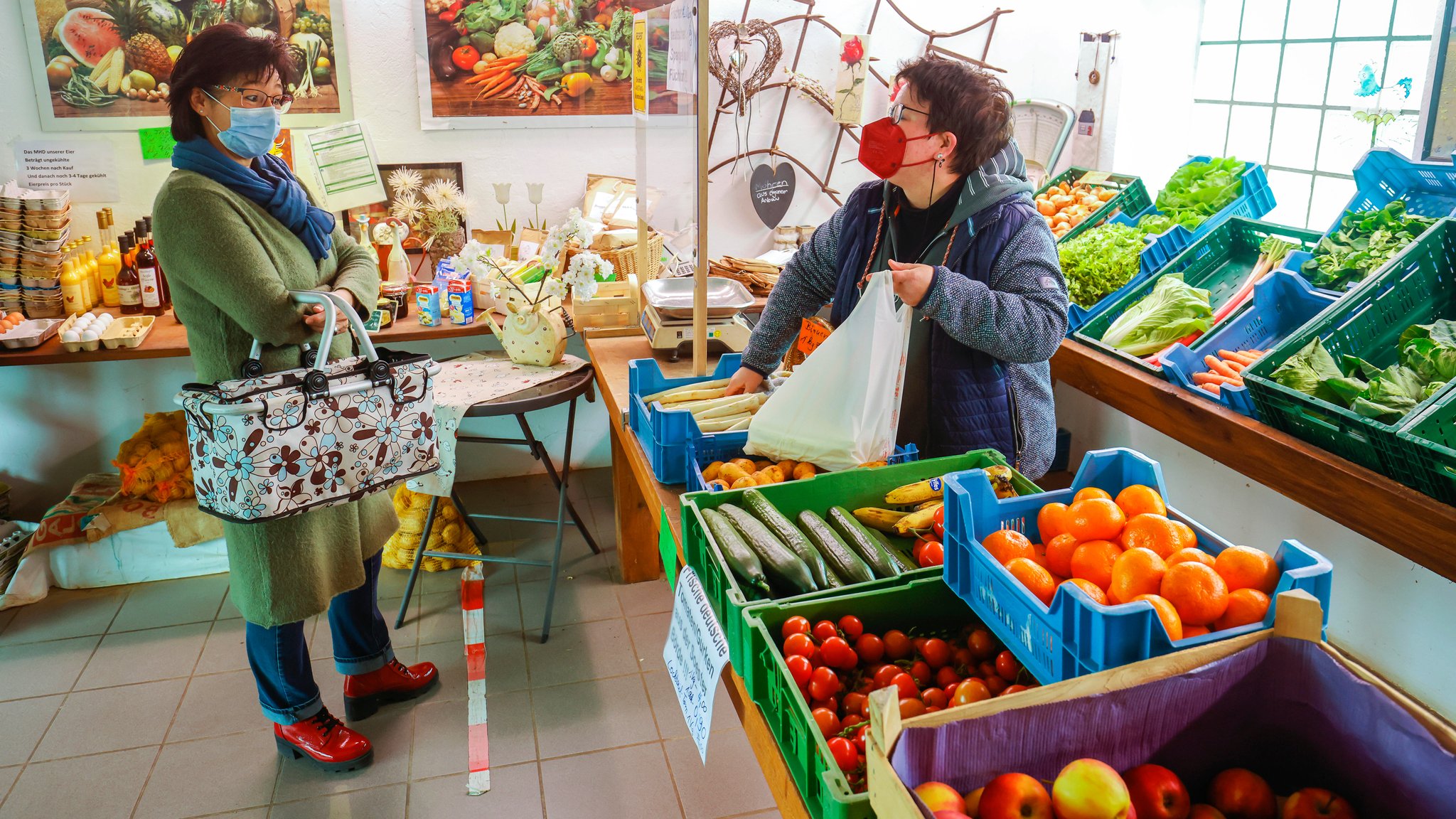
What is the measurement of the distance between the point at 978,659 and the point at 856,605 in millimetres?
199

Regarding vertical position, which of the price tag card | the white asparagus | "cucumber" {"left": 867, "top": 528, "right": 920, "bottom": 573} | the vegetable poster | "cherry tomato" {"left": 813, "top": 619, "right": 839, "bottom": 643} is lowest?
the price tag card

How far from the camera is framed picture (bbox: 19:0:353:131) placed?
12.3 feet

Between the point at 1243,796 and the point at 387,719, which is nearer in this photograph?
the point at 1243,796

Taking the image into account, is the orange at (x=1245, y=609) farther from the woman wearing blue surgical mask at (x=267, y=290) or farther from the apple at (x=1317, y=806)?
the woman wearing blue surgical mask at (x=267, y=290)

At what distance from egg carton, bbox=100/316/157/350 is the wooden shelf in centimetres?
340

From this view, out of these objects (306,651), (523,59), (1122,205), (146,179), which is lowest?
(306,651)

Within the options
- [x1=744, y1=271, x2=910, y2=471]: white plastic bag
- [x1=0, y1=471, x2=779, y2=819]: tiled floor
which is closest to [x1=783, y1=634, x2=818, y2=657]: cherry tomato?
[x1=744, y1=271, x2=910, y2=471]: white plastic bag

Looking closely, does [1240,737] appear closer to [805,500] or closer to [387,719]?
[805,500]

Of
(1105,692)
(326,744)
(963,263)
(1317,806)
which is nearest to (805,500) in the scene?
(963,263)

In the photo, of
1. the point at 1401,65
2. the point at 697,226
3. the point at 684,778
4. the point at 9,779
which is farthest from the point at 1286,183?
the point at 9,779

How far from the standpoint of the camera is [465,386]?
3270 millimetres

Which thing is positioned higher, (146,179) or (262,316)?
(146,179)

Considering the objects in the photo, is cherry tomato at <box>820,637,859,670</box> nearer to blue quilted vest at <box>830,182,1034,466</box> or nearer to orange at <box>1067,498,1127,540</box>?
orange at <box>1067,498,1127,540</box>

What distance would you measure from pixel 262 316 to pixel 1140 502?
1.89 metres
